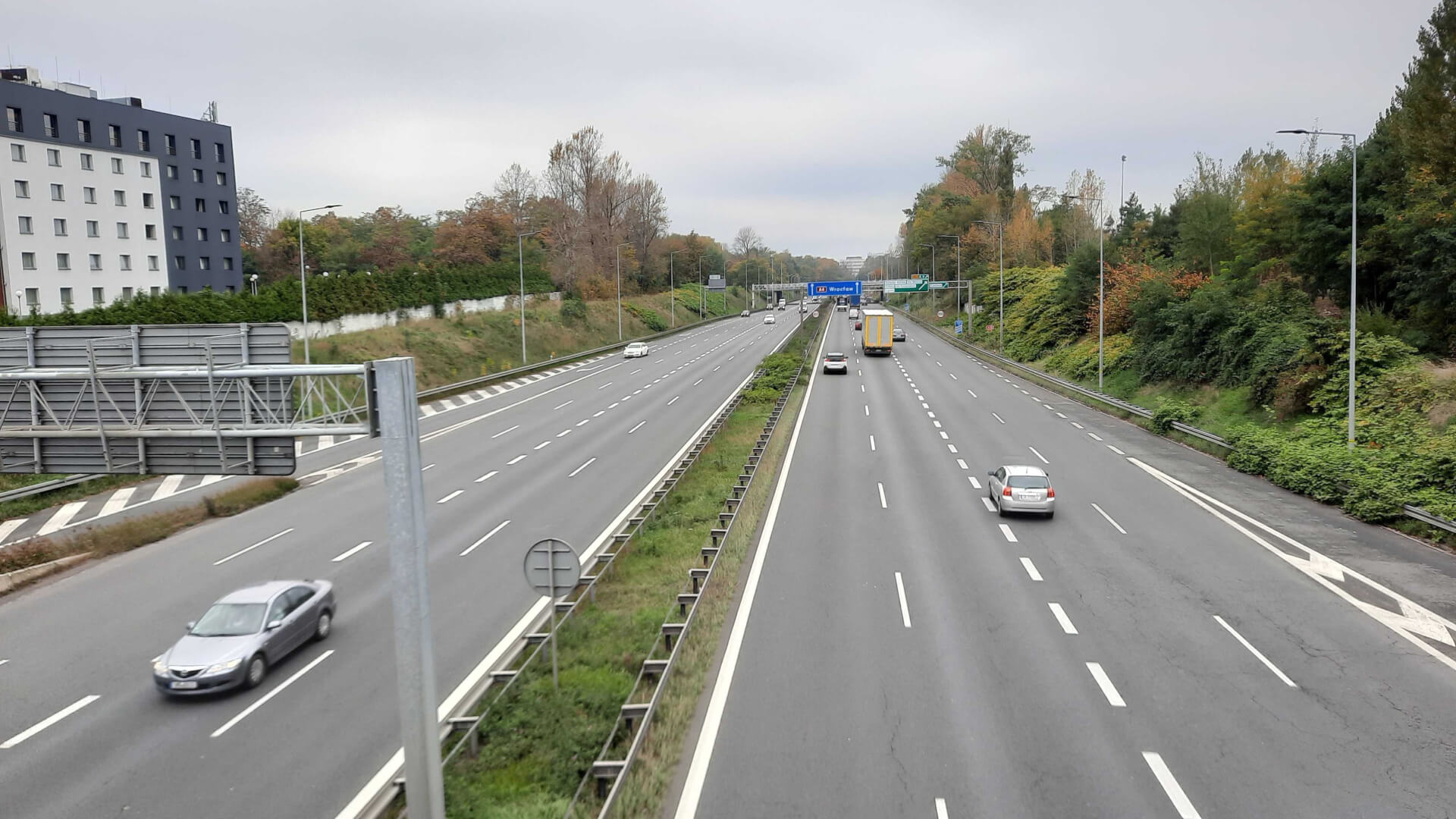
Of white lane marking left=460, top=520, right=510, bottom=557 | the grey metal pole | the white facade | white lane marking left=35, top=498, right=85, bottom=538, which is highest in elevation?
the white facade

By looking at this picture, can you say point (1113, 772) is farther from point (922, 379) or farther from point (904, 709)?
point (922, 379)

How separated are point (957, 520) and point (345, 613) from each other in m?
15.0

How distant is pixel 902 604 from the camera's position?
17.3m

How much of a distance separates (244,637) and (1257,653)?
16.5m

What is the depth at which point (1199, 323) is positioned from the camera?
4122 centimetres

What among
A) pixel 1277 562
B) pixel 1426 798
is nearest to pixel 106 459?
pixel 1426 798

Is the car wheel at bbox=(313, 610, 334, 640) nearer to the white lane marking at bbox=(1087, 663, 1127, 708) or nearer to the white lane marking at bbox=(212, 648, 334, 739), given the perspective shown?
the white lane marking at bbox=(212, 648, 334, 739)

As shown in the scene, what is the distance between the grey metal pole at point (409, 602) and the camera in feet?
31.2

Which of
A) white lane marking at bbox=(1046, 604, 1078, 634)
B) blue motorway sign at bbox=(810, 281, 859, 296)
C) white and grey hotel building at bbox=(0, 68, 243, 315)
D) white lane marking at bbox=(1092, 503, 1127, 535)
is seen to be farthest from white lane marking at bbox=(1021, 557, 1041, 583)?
blue motorway sign at bbox=(810, 281, 859, 296)

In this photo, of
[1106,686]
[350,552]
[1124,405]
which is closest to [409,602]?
[1106,686]

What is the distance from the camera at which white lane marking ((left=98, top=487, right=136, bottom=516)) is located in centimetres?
2623

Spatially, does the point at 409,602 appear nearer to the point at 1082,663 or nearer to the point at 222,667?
the point at 222,667

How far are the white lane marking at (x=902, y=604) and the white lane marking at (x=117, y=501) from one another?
2266 cm

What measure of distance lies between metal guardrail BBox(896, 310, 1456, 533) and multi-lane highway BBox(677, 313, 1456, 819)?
2.58 ft
